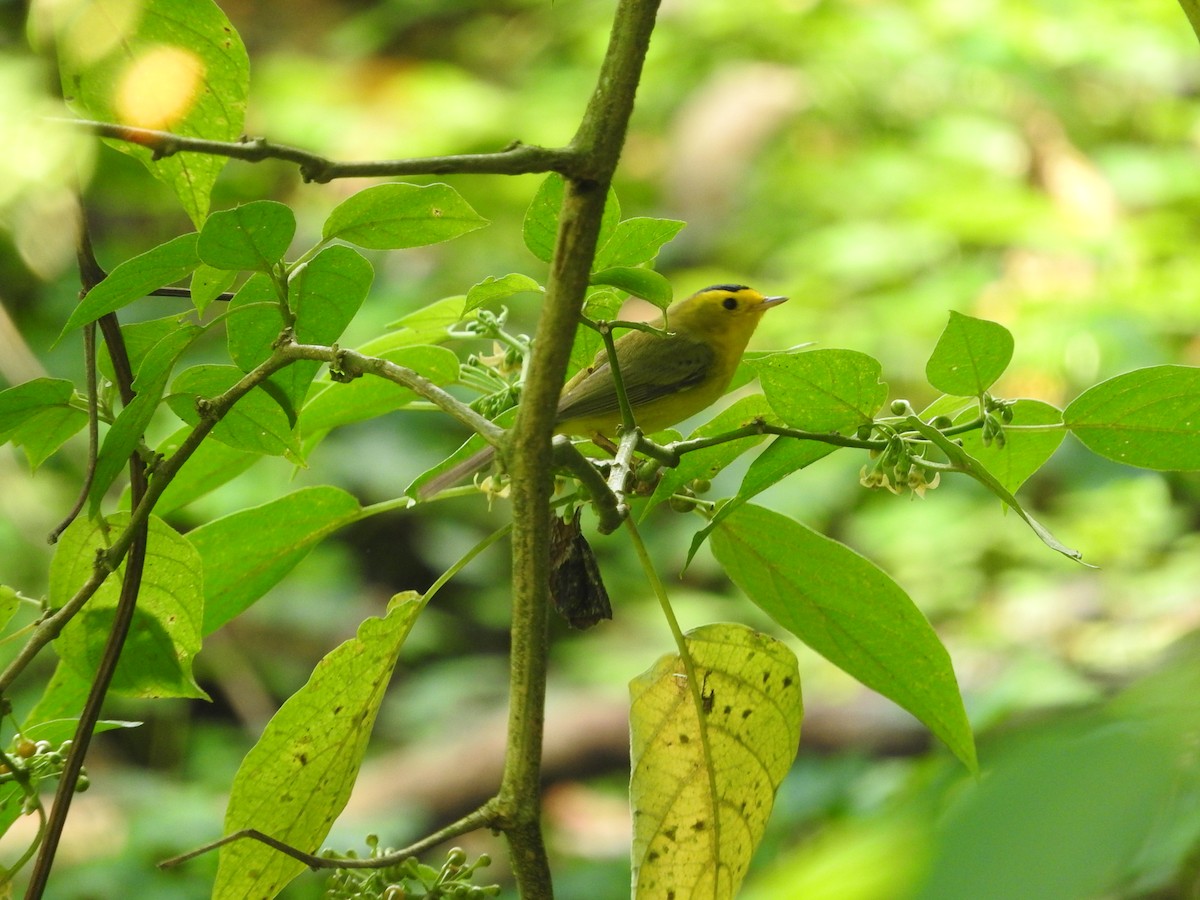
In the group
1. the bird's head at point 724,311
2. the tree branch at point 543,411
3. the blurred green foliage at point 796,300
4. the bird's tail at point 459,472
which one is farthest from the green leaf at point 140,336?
the blurred green foliage at point 796,300

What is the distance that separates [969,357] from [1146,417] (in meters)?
0.10

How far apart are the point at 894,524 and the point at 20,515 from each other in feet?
7.77

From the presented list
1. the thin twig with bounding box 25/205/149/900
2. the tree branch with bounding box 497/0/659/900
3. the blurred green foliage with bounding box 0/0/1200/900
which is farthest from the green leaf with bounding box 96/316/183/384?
the blurred green foliage with bounding box 0/0/1200/900

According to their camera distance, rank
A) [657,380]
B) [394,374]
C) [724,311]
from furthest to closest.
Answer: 1. [724,311]
2. [657,380]
3. [394,374]

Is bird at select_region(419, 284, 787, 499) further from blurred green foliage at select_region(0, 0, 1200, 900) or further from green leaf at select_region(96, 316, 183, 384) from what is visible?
blurred green foliage at select_region(0, 0, 1200, 900)

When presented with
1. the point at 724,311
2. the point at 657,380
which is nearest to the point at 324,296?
the point at 657,380

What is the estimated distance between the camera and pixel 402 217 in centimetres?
65

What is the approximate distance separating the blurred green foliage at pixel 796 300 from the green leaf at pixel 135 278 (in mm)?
1758

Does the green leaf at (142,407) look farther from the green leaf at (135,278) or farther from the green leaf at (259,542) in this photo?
the green leaf at (259,542)

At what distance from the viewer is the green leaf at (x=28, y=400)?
2.19ft

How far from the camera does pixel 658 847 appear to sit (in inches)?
28.6

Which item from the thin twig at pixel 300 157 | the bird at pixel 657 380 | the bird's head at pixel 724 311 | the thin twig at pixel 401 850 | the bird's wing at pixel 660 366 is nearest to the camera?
the thin twig at pixel 300 157

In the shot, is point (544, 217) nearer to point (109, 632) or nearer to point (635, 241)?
point (635, 241)

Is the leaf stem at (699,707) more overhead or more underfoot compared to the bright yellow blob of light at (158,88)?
more underfoot
